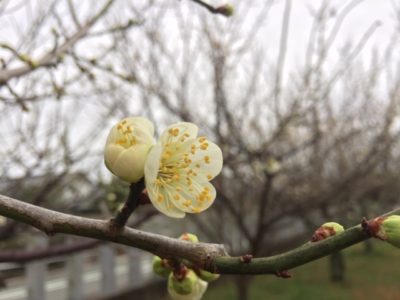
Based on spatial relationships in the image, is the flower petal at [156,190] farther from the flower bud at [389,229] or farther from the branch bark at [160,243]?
the flower bud at [389,229]

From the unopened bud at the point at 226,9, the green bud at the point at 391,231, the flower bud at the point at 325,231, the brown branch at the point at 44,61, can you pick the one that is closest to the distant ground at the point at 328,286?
the brown branch at the point at 44,61

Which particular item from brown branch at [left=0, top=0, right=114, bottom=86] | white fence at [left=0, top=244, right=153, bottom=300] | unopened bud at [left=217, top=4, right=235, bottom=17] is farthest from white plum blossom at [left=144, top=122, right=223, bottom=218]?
white fence at [left=0, top=244, right=153, bottom=300]

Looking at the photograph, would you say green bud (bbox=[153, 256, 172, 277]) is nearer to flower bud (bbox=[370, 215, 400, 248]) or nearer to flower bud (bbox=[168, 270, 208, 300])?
flower bud (bbox=[168, 270, 208, 300])

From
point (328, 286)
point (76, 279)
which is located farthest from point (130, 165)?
point (328, 286)

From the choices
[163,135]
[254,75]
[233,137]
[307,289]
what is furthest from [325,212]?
[163,135]

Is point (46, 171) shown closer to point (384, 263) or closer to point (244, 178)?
point (244, 178)

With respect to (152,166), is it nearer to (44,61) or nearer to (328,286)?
(44,61)
